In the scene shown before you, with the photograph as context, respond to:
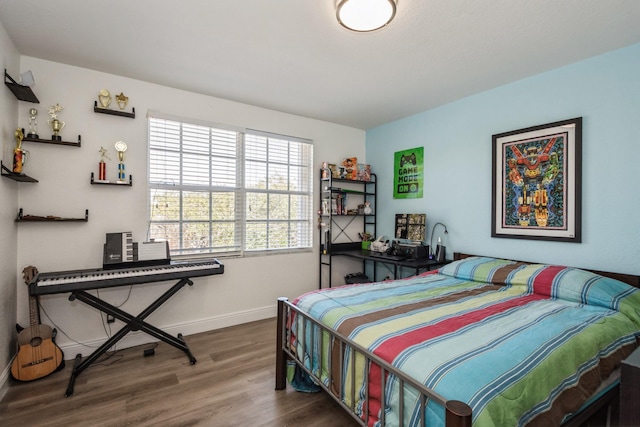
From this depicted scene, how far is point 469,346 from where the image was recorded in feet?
4.56

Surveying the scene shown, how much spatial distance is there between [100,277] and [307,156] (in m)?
2.62

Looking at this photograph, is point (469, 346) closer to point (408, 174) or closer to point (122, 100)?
point (408, 174)

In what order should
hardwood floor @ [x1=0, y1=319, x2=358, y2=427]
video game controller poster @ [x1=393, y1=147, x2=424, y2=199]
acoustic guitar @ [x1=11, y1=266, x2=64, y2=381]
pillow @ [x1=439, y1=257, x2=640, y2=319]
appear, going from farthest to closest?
video game controller poster @ [x1=393, y1=147, x2=424, y2=199]
acoustic guitar @ [x1=11, y1=266, x2=64, y2=381]
pillow @ [x1=439, y1=257, x2=640, y2=319]
hardwood floor @ [x1=0, y1=319, x2=358, y2=427]

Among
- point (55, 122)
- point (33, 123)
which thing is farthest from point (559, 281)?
point (33, 123)

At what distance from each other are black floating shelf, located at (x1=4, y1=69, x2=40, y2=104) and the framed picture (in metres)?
4.00

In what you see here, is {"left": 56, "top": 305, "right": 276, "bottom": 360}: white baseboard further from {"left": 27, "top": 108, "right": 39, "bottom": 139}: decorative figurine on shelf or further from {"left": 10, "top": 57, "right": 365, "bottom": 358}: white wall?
{"left": 27, "top": 108, "right": 39, "bottom": 139}: decorative figurine on shelf

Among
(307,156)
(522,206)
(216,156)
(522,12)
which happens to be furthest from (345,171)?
(522,12)

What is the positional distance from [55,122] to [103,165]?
0.45 meters

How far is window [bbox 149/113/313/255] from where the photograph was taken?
10.1 feet

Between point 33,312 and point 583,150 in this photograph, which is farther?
point 583,150

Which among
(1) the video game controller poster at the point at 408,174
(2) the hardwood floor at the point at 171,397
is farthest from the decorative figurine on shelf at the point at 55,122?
(1) the video game controller poster at the point at 408,174

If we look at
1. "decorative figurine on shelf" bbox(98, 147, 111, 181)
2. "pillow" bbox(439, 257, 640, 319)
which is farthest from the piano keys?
"pillow" bbox(439, 257, 640, 319)

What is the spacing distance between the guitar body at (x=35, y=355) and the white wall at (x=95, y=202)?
27 cm

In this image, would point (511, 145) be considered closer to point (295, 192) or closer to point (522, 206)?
point (522, 206)
